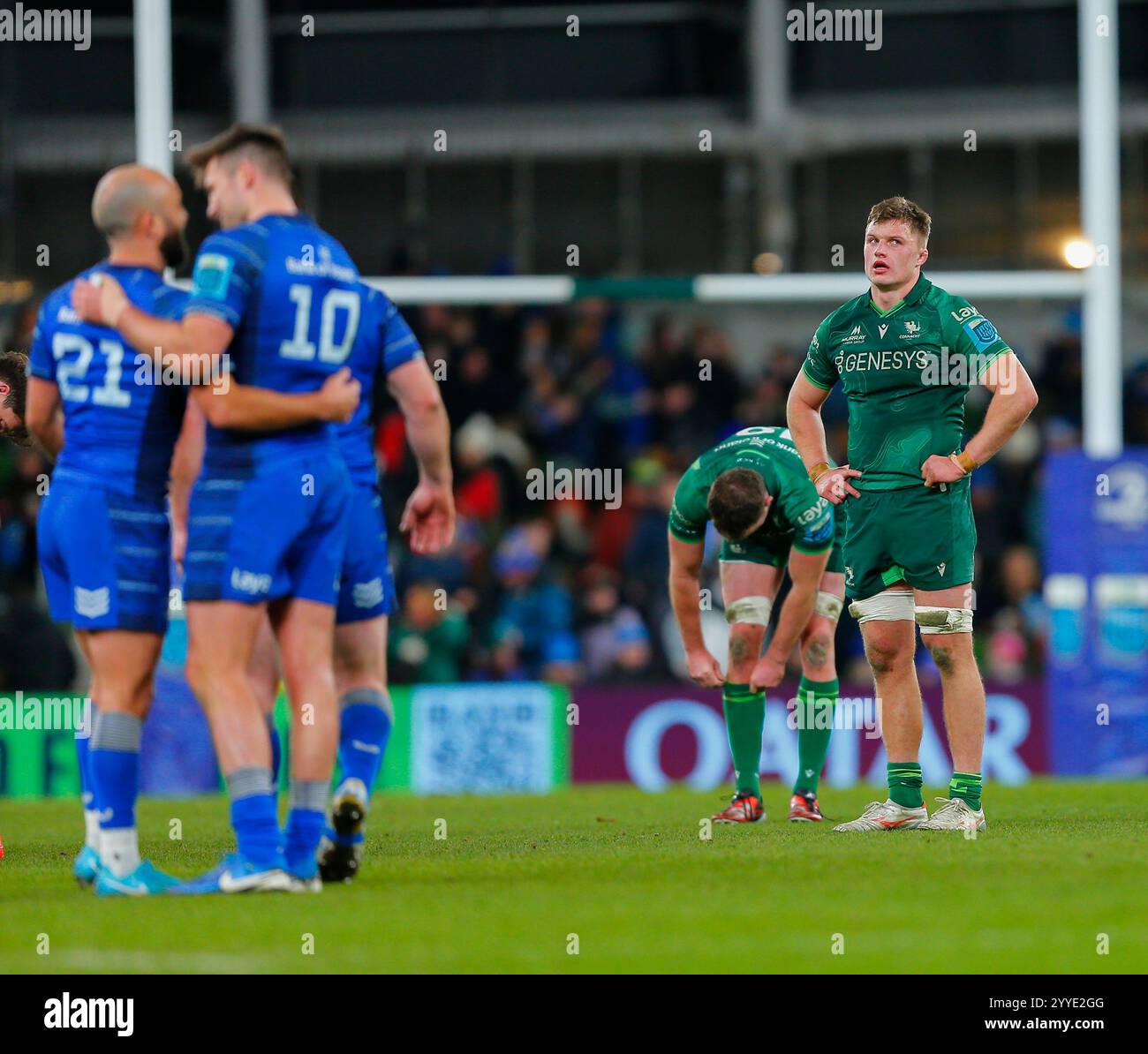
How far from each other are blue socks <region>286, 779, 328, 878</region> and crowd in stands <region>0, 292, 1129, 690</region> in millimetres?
9872

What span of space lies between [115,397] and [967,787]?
3814 mm

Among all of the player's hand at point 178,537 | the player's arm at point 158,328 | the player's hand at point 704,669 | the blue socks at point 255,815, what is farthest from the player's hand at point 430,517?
the player's hand at point 704,669

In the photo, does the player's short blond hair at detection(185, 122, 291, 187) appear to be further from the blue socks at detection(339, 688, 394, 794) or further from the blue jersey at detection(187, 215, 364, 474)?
the blue socks at detection(339, 688, 394, 794)

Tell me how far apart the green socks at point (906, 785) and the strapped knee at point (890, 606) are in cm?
61

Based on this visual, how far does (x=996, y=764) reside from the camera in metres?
16.0

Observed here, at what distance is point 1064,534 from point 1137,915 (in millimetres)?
10068

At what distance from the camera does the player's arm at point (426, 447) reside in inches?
273

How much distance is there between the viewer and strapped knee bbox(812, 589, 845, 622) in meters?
9.68

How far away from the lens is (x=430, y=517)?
710cm
